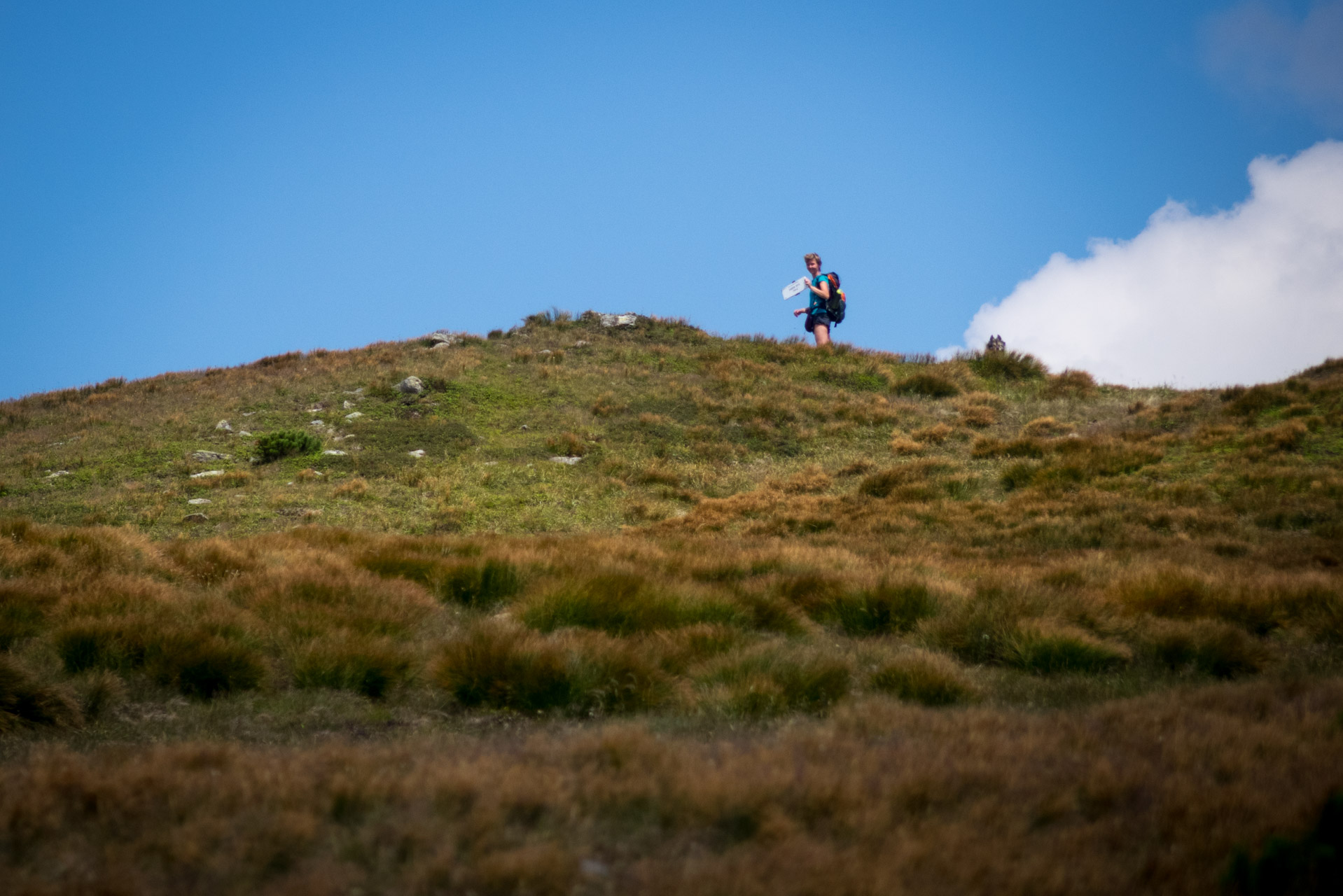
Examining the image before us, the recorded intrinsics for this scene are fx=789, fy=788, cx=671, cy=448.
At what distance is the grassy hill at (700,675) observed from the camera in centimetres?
271

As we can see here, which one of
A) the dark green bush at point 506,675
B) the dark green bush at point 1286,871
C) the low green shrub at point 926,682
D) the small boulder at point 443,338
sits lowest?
the dark green bush at point 1286,871

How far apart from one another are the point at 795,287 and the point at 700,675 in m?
22.2

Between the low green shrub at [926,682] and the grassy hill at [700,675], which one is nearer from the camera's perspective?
the grassy hill at [700,675]

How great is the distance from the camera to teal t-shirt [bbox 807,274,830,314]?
25.8 m

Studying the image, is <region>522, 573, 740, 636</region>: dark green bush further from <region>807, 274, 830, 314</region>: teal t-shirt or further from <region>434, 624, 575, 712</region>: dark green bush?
<region>807, 274, 830, 314</region>: teal t-shirt

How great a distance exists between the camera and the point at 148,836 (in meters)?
2.83

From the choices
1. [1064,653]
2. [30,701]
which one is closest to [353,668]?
[30,701]

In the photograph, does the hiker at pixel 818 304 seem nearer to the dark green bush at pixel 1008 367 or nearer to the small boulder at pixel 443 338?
the dark green bush at pixel 1008 367

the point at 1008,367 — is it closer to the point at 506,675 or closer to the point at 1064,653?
the point at 1064,653

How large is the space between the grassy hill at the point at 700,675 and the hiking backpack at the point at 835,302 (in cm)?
1195

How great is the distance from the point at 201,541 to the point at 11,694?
17.1ft

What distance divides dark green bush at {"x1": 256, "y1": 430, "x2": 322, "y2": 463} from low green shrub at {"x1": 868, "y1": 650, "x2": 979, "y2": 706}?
47.0 ft

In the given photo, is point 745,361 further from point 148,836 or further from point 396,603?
point 148,836

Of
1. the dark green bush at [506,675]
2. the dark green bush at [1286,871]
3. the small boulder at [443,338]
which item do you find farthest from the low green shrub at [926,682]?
the small boulder at [443,338]
